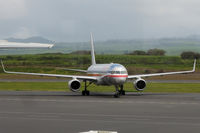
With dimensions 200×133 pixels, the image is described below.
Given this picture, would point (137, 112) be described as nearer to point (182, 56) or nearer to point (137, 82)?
point (137, 82)

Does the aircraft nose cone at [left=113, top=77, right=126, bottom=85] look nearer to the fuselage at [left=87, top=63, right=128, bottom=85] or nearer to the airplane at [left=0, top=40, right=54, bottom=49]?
the fuselage at [left=87, top=63, right=128, bottom=85]

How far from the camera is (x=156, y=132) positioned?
18781 millimetres

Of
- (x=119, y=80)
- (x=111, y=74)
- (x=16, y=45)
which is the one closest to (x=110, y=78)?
(x=111, y=74)

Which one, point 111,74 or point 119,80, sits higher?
point 111,74

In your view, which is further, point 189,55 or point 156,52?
point 156,52

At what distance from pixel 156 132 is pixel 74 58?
10893cm

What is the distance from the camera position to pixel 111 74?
139 feet

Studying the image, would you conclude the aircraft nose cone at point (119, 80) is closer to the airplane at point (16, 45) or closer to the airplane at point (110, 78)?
the airplane at point (110, 78)

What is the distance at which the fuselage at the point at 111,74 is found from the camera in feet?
137

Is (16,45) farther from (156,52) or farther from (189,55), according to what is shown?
(156,52)

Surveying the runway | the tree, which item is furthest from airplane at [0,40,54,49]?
the tree

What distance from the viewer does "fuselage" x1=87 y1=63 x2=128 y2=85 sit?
1646 inches

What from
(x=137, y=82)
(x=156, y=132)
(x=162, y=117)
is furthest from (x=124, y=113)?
(x=137, y=82)

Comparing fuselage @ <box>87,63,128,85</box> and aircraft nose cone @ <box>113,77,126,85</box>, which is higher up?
fuselage @ <box>87,63,128,85</box>
